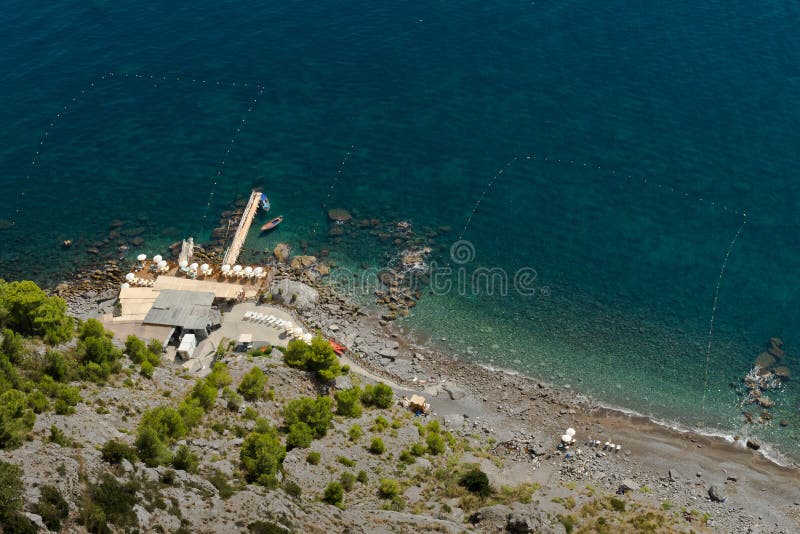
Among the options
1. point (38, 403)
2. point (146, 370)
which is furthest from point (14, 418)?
point (146, 370)

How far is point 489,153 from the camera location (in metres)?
115

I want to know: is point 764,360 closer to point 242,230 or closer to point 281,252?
point 281,252

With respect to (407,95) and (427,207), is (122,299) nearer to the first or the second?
(427,207)

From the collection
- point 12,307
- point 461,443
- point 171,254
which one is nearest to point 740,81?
Answer: point 461,443

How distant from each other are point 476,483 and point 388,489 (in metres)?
8.42

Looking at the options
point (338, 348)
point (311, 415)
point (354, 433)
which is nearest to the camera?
point (311, 415)

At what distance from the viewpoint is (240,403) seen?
67438 millimetres

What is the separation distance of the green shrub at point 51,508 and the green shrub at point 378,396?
1426 inches

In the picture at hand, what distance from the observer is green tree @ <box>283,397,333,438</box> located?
2648 inches

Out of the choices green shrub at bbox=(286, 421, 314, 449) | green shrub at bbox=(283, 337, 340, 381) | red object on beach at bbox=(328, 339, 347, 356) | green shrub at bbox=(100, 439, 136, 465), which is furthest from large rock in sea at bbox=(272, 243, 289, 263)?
green shrub at bbox=(100, 439, 136, 465)

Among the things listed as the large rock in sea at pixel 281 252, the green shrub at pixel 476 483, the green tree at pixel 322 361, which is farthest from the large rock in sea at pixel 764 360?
the large rock in sea at pixel 281 252

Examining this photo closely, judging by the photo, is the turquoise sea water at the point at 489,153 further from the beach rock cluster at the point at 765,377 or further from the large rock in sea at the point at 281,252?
the large rock in sea at the point at 281,252

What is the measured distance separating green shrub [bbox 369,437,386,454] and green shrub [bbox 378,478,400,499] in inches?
218

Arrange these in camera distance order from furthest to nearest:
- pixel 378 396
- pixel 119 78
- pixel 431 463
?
1. pixel 119 78
2. pixel 378 396
3. pixel 431 463
